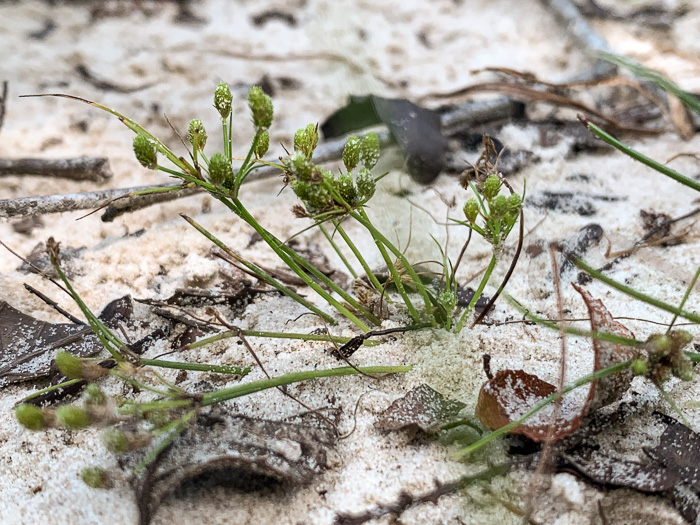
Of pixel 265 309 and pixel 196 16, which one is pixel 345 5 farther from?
pixel 265 309

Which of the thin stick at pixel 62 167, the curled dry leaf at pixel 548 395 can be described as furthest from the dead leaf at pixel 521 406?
the thin stick at pixel 62 167

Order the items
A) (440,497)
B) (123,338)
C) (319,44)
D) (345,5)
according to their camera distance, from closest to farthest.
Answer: (440,497)
(123,338)
(319,44)
(345,5)

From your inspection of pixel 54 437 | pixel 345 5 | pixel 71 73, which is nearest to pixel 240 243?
pixel 54 437

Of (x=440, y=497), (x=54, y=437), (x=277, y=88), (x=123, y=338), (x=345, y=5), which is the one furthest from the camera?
(x=345, y=5)

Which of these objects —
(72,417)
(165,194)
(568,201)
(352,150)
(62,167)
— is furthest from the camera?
(62,167)

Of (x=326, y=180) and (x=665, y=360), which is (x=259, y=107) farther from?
(x=665, y=360)

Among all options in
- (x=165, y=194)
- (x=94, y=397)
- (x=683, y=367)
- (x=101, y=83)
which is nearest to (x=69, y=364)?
(x=94, y=397)

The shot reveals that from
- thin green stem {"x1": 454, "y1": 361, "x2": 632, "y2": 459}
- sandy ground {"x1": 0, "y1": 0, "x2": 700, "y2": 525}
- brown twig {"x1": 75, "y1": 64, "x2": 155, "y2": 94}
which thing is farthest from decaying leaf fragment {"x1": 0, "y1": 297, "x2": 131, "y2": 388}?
brown twig {"x1": 75, "y1": 64, "x2": 155, "y2": 94}
